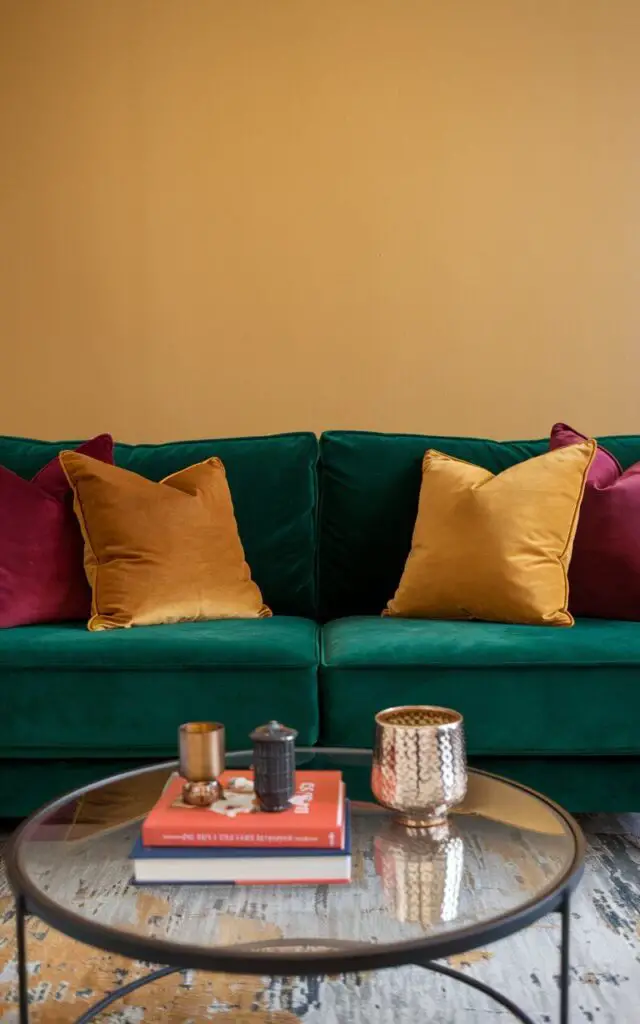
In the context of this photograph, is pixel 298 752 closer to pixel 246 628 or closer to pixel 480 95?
pixel 246 628

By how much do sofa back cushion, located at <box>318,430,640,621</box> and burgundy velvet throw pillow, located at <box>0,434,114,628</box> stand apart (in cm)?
67

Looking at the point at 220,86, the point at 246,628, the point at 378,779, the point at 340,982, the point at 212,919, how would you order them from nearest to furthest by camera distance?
the point at 212,919 → the point at 378,779 → the point at 340,982 → the point at 246,628 → the point at 220,86

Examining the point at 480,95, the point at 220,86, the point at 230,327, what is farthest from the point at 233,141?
the point at 480,95

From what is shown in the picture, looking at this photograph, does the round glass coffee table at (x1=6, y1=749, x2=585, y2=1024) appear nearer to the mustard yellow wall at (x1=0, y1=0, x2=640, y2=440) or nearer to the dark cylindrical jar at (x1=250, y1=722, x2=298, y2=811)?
the dark cylindrical jar at (x1=250, y1=722, x2=298, y2=811)

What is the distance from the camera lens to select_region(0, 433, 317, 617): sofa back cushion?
2.50 metres

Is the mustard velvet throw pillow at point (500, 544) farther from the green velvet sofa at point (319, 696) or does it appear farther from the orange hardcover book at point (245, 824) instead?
the orange hardcover book at point (245, 824)

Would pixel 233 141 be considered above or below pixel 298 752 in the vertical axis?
above

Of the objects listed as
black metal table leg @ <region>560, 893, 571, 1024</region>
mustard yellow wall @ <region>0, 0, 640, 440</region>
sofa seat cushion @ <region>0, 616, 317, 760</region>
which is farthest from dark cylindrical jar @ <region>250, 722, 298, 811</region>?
mustard yellow wall @ <region>0, 0, 640, 440</region>

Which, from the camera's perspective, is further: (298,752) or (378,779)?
(298,752)

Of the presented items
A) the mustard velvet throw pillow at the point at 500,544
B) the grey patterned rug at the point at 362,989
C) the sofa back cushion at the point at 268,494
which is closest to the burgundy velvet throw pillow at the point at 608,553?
the mustard velvet throw pillow at the point at 500,544

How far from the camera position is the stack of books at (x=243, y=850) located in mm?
1063

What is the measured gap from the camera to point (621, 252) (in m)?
2.98

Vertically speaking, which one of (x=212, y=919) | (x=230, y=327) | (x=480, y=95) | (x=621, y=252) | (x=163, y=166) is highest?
(x=480, y=95)

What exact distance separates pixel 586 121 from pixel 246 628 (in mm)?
2010
